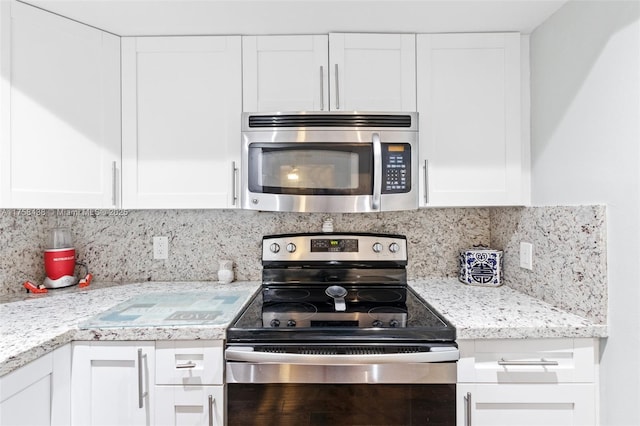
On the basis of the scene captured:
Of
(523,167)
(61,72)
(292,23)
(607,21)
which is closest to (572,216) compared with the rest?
(523,167)

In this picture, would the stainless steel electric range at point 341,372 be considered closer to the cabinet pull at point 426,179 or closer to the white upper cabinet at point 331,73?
the cabinet pull at point 426,179

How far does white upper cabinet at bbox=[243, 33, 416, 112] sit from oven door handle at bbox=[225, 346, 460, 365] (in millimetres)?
1022

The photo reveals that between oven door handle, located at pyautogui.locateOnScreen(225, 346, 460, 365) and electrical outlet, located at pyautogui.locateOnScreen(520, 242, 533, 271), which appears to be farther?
electrical outlet, located at pyautogui.locateOnScreen(520, 242, 533, 271)

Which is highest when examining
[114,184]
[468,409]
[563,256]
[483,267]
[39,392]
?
[114,184]

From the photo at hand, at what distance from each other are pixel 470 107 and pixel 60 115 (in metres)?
1.77

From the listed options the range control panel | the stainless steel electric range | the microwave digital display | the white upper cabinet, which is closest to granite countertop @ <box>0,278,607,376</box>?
the stainless steel electric range

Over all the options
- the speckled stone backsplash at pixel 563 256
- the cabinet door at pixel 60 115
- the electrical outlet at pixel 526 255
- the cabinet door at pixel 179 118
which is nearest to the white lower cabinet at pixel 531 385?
the speckled stone backsplash at pixel 563 256

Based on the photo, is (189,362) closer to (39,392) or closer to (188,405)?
(188,405)

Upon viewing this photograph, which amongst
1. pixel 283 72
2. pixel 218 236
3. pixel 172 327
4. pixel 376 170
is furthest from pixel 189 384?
pixel 283 72

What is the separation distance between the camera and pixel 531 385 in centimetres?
118

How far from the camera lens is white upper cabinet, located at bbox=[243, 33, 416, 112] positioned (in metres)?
1.55

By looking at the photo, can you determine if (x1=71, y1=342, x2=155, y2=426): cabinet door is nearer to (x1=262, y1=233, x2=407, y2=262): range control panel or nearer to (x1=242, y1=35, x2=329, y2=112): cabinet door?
(x1=262, y1=233, x2=407, y2=262): range control panel

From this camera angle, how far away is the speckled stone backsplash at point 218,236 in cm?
186

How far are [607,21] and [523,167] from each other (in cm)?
61
